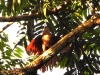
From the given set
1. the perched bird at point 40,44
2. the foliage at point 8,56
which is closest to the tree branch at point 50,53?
the perched bird at point 40,44

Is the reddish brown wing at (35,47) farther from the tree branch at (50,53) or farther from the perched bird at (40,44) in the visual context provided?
the tree branch at (50,53)

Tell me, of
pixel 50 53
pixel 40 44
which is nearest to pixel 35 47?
pixel 40 44

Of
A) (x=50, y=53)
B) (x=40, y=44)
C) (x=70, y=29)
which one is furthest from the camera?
(x=70, y=29)

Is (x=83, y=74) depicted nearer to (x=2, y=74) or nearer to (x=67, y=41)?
(x=67, y=41)

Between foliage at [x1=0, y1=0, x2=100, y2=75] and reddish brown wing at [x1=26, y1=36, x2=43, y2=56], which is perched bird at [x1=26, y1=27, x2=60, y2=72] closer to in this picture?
reddish brown wing at [x1=26, y1=36, x2=43, y2=56]

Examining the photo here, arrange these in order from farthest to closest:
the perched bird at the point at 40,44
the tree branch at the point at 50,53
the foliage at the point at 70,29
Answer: the foliage at the point at 70,29 < the perched bird at the point at 40,44 < the tree branch at the point at 50,53

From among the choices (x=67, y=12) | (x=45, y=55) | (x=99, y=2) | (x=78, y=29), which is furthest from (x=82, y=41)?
(x=45, y=55)

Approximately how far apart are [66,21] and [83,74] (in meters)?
0.72

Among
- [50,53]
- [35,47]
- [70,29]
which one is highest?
[70,29]

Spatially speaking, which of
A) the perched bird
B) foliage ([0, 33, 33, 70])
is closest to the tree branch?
the perched bird

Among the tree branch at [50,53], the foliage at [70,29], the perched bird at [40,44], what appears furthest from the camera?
the foliage at [70,29]

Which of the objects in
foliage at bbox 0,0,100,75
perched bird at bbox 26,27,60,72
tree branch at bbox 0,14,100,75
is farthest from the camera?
foliage at bbox 0,0,100,75

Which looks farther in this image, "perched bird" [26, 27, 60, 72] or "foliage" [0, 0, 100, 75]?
"foliage" [0, 0, 100, 75]

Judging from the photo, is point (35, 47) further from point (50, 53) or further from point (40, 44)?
point (50, 53)
